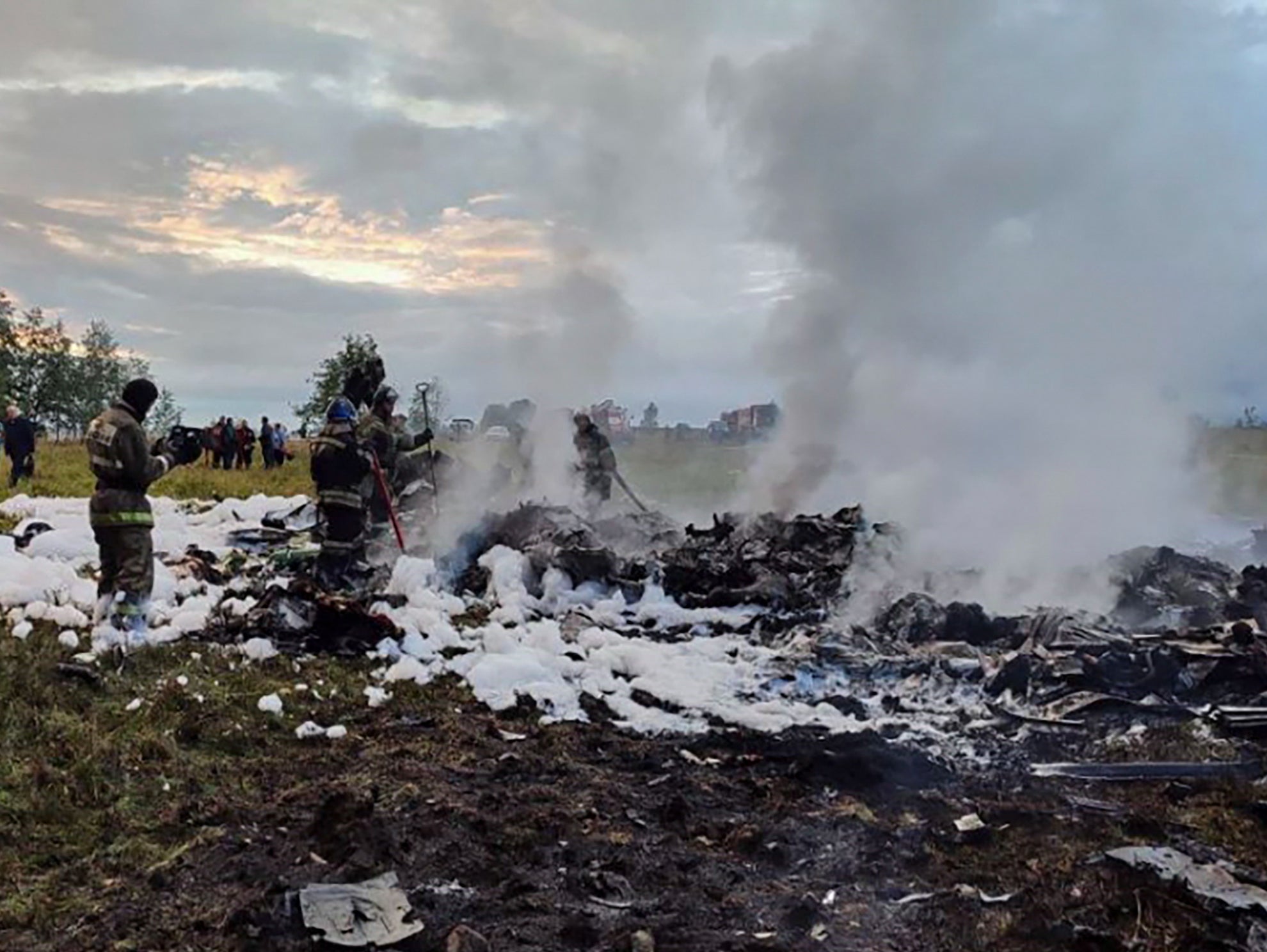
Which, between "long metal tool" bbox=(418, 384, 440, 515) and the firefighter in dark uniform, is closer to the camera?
"long metal tool" bbox=(418, 384, 440, 515)

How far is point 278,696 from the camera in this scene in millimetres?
6910

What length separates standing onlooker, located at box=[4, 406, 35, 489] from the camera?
1848cm

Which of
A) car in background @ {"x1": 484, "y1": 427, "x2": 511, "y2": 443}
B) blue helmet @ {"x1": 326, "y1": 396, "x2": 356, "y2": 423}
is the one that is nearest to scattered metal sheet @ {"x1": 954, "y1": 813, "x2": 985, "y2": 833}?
blue helmet @ {"x1": 326, "y1": 396, "x2": 356, "y2": 423}

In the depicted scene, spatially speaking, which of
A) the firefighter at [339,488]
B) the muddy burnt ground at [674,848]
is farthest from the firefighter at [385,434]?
the muddy burnt ground at [674,848]

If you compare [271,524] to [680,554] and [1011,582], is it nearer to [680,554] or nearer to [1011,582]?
[680,554]

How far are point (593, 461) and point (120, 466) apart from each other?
904cm

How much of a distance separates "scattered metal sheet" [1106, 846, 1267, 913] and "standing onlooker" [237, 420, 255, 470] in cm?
2589

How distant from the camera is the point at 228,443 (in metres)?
26.7

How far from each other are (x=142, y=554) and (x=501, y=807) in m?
4.46

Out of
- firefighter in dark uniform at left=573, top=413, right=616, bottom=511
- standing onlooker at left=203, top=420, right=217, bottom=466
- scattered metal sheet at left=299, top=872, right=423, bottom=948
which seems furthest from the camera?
standing onlooker at left=203, top=420, right=217, bottom=466

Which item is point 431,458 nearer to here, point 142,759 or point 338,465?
point 338,465

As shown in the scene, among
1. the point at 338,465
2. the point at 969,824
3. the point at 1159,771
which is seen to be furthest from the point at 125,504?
the point at 1159,771

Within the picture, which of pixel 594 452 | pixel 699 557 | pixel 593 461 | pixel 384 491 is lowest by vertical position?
pixel 699 557

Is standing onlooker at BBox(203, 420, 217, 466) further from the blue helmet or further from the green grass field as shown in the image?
the green grass field
